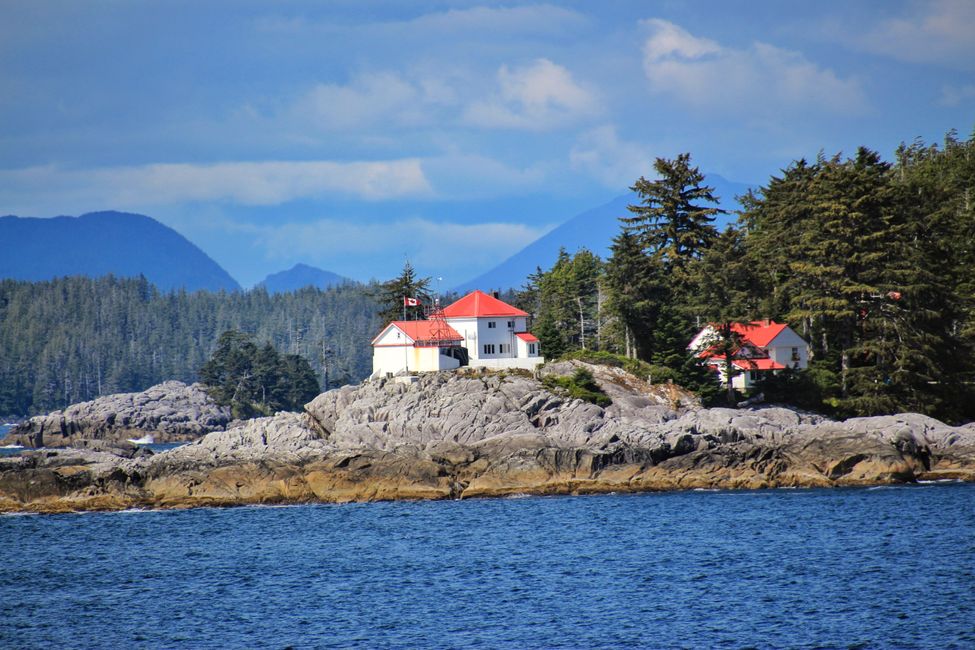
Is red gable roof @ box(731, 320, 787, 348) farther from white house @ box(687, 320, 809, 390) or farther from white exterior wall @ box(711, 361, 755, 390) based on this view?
white exterior wall @ box(711, 361, 755, 390)

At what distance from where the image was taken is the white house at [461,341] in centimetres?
6481

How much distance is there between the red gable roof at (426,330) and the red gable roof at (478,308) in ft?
7.12

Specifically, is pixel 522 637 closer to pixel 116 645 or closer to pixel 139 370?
pixel 116 645

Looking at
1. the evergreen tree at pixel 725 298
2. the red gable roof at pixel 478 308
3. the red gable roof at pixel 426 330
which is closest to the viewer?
the evergreen tree at pixel 725 298

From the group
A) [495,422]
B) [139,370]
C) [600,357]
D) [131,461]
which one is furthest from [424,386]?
[139,370]

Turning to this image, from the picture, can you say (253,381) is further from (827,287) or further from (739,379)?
(827,287)

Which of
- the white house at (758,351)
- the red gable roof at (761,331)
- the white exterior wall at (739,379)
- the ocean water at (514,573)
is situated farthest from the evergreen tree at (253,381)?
the ocean water at (514,573)

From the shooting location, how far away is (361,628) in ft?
99.4

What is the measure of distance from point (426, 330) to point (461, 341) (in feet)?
10.3

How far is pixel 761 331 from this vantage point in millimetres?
69375

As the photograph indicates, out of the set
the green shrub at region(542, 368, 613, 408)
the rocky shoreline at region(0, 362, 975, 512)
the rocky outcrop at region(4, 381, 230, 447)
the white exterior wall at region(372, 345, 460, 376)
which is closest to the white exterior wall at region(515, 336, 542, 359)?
the white exterior wall at region(372, 345, 460, 376)

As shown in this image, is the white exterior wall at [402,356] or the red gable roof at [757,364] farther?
the red gable roof at [757,364]

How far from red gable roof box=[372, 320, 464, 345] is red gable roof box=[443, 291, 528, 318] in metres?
2.17

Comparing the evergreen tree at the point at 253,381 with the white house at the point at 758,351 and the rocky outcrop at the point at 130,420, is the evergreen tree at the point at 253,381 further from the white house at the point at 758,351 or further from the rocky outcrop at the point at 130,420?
the white house at the point at 758,351
